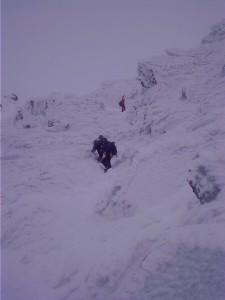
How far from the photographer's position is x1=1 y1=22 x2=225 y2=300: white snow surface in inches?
204

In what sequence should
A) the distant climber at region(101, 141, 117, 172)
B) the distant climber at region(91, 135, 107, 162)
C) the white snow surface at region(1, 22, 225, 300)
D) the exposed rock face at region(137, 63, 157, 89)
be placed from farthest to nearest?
the exposed rock face at region(137, 63, 157, 89) → the distant climber at region(91, 135, 107, 162) → the distant climber at region(101, 141, 117, 172) → the white snow surface at region(1, 22, 225, 300)

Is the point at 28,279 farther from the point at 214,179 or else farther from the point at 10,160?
the point at 10,160

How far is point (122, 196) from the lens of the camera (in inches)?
373

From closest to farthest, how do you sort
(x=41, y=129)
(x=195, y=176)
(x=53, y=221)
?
(x=195, y=176) < (x=53, y=221) < (x=41, y=129)

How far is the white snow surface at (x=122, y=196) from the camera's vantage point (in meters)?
5.19

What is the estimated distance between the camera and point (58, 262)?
24.8 feet

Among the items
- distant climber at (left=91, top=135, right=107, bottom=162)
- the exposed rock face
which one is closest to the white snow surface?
the exposed rock face

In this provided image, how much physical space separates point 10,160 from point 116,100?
35.4 ft

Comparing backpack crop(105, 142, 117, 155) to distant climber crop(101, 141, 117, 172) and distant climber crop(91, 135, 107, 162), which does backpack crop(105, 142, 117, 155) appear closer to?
distant climber crop(101, 141, 117, 172)

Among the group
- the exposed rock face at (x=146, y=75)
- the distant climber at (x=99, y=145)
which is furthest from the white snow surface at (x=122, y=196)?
the distant climber at (x=99, y=145)

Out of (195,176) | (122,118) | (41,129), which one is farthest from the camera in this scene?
(122,118)

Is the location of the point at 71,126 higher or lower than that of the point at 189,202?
higher

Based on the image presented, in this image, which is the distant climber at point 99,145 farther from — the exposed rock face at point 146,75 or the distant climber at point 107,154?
the exposed rock face at point 146,75

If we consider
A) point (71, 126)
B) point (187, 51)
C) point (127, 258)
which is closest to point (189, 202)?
point (127, 258)
